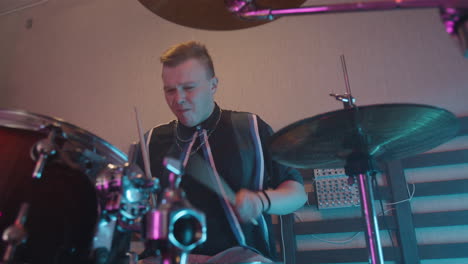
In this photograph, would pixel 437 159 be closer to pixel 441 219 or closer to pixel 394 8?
pixel 441 219

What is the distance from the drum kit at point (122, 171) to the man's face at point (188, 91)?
1.11 ft

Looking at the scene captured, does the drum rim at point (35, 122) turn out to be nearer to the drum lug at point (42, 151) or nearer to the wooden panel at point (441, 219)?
the drum lug at point (42, 151)

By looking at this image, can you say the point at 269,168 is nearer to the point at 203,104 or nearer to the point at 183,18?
the point at 203,104

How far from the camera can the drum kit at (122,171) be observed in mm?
492

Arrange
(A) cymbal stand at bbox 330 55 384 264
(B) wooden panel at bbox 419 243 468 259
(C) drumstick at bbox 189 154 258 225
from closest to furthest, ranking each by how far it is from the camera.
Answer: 1. (A) cymbal stand at bbox 330 55 384 264
2. (C) drumstick at bbox 189 154 258 225
3. (B) wooden panel at bbox 419 243 468 259

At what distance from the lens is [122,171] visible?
23.7 inches

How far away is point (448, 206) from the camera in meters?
1.50

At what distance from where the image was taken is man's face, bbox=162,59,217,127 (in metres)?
1.24

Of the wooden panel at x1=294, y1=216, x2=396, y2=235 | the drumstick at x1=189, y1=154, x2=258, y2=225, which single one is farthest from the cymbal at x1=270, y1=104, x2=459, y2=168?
the wooden panel at x1=294, y1=216, x2=396, y2=235

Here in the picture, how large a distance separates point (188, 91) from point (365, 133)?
2.10 ft

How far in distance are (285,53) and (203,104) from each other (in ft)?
2.82

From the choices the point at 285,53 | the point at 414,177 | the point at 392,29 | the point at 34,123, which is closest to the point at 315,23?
the point at 285,53

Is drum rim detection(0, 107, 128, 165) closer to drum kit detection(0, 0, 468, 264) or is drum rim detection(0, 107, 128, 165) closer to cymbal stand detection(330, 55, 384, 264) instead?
drum kit detection(0, 0, 468, 264)

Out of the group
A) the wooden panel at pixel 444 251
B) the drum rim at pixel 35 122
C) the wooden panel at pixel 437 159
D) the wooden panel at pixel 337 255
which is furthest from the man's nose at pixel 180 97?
the wooden panel at pixel 444 251
